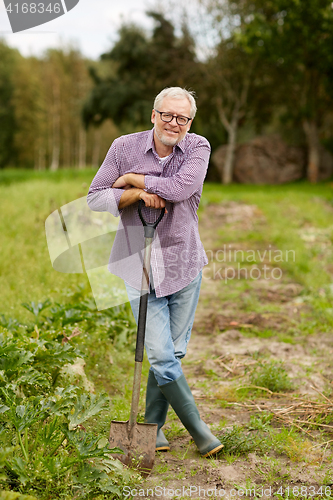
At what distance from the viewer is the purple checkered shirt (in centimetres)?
268

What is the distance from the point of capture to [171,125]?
2594 mm

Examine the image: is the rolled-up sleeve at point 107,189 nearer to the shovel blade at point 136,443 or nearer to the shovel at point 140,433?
the shovel at point 140,433

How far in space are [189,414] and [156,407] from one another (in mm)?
276

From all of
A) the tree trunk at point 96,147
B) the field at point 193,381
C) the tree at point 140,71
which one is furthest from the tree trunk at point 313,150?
the tree trunk at point 96,147

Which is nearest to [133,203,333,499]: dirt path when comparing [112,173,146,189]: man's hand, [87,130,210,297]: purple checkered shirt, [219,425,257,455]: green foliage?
[219,425,257,455]: green foliage

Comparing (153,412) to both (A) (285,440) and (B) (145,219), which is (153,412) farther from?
(B) (145,219)

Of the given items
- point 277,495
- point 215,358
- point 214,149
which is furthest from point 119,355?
point 214,149

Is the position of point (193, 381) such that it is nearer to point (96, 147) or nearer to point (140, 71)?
point (140, 71)

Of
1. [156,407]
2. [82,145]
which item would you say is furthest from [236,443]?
[82,145]

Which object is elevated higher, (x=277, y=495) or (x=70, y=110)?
(x=70, y=110)

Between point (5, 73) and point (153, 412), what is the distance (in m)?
45.1

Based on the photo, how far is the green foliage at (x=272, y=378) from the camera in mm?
3703

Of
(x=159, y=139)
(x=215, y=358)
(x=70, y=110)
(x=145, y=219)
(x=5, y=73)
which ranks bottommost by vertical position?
(x=215, y=358)

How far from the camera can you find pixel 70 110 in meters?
40.2
